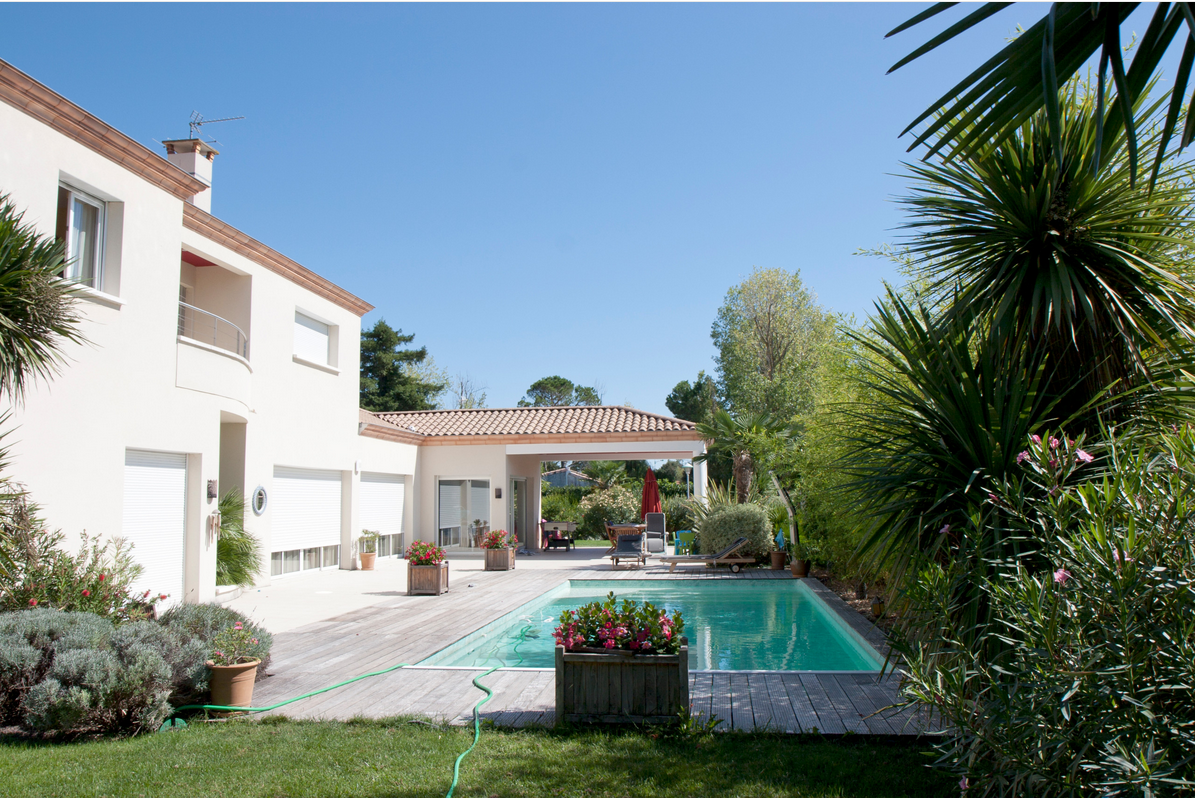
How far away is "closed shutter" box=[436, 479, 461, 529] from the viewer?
21.4m

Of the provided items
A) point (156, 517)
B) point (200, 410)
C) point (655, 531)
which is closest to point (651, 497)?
point (655, 531)

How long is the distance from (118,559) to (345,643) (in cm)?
244

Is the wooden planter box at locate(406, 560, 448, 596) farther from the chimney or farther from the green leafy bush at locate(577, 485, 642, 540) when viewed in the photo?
the green leafy bush at locate(577, 485, 642, 540)

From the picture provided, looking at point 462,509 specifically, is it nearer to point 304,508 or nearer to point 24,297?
point 304,508

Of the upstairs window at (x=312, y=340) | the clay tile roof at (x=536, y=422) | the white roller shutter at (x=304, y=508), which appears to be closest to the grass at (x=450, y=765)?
the white roller shutter at (x=304, y=508)

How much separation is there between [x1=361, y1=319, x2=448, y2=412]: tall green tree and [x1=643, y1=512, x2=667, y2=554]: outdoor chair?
2145cm

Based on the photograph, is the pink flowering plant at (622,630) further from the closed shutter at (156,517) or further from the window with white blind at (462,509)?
the window with white blind at (462,509)

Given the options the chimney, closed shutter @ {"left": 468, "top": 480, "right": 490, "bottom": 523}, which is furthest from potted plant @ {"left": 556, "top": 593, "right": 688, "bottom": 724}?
closed shutter @ {"left": 468, "top": 480, "right": 490, "bottom": 523}

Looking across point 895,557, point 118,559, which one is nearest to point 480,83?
point 118,559

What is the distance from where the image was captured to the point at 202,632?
6336 mm

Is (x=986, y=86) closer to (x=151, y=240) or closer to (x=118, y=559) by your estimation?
(x=118, y=559)

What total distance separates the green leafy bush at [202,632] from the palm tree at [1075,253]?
6053 mm

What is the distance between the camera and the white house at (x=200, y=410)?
8664mm

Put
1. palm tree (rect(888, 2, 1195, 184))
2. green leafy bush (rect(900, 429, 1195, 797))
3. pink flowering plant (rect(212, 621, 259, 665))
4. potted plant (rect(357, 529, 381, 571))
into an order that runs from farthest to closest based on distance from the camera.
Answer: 1. potted plant (rect(357, 529, 381, 571))
2. pink flowering plant (rect(212, 621, 259, 665))
3. green leafy bush (rect(900, 429, 1195, 797))
4. palm tree (rect(888, 2, 1195, 184))
